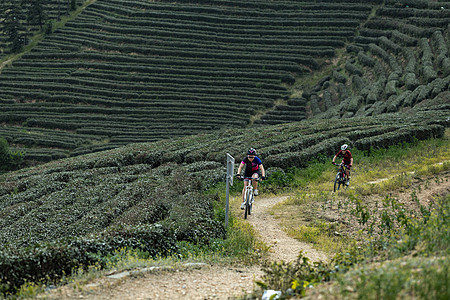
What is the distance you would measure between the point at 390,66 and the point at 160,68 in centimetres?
2980

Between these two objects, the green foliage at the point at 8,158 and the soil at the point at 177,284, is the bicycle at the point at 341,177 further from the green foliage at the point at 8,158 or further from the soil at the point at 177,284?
the green foliage at the point at 8,158

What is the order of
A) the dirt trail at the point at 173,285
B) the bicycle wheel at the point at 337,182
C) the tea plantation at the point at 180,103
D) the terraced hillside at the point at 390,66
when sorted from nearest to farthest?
the dirt trail at the point at 173,285
the tea plantation at the point at 180,103
the bicycle wheel at the point at 337,182
the terraced hillside at the point at 390,66

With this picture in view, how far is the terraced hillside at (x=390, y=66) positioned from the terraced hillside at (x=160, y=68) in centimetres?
349

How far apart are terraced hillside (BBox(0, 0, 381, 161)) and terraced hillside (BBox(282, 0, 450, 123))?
11.5 feet

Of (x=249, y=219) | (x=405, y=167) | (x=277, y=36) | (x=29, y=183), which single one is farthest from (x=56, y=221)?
(x=277, y=36)

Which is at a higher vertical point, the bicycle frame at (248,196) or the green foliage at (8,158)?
the bicycle frame at (248,196)

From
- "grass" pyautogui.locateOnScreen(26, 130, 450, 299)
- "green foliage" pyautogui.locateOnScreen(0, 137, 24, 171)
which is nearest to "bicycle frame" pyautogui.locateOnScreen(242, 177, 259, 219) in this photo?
"grass" pyautogui.locateOnScreen(26, 130, 450, 299)

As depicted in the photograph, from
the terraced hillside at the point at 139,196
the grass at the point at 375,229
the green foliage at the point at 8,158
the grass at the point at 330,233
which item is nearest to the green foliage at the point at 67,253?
the terraced hillside at the point at 139,196

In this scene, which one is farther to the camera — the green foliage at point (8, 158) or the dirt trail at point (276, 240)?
the green foliage at point (8, 158)

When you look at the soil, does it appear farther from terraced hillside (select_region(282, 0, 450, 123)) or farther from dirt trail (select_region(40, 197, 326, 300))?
terraced hillside (select_region(282, 0, 450, 123))

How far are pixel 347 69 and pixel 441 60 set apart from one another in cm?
1461

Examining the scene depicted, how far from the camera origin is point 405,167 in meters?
19.2

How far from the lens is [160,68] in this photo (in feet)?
204

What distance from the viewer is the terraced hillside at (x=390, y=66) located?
40156 millimetres
